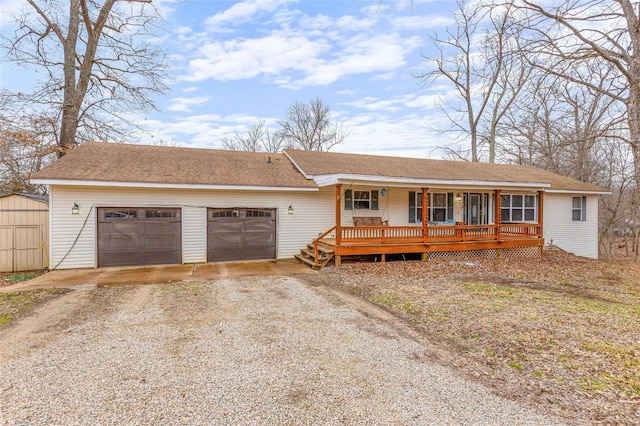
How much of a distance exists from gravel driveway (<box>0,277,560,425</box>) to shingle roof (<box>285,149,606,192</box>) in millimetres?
7817

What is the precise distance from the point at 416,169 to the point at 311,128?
1910 centimetres

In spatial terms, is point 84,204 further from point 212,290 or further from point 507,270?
point 507,270

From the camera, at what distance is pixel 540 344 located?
4.48m

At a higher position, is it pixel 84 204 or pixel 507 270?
pixel 84 204

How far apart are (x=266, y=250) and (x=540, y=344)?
8.63 metres

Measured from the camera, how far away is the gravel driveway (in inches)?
116

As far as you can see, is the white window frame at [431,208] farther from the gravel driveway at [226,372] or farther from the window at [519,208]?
the gravel driveway at [226,372]

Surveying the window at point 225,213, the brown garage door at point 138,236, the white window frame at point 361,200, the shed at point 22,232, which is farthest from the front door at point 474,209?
the shed at point 22,232

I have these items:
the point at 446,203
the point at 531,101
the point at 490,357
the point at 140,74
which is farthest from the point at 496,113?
the point at 490,357

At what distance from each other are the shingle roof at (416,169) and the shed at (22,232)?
28.2 ft

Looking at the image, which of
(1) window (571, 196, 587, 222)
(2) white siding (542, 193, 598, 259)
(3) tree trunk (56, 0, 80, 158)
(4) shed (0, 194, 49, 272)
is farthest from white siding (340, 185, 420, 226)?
(3) tree trunk (56, 0, 80, 158)

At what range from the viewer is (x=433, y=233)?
12.2 meters

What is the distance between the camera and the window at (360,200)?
12.5 m

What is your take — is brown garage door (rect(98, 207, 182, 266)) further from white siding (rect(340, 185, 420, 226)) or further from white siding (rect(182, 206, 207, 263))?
white siding (rect(340, 185, 420, 226))
